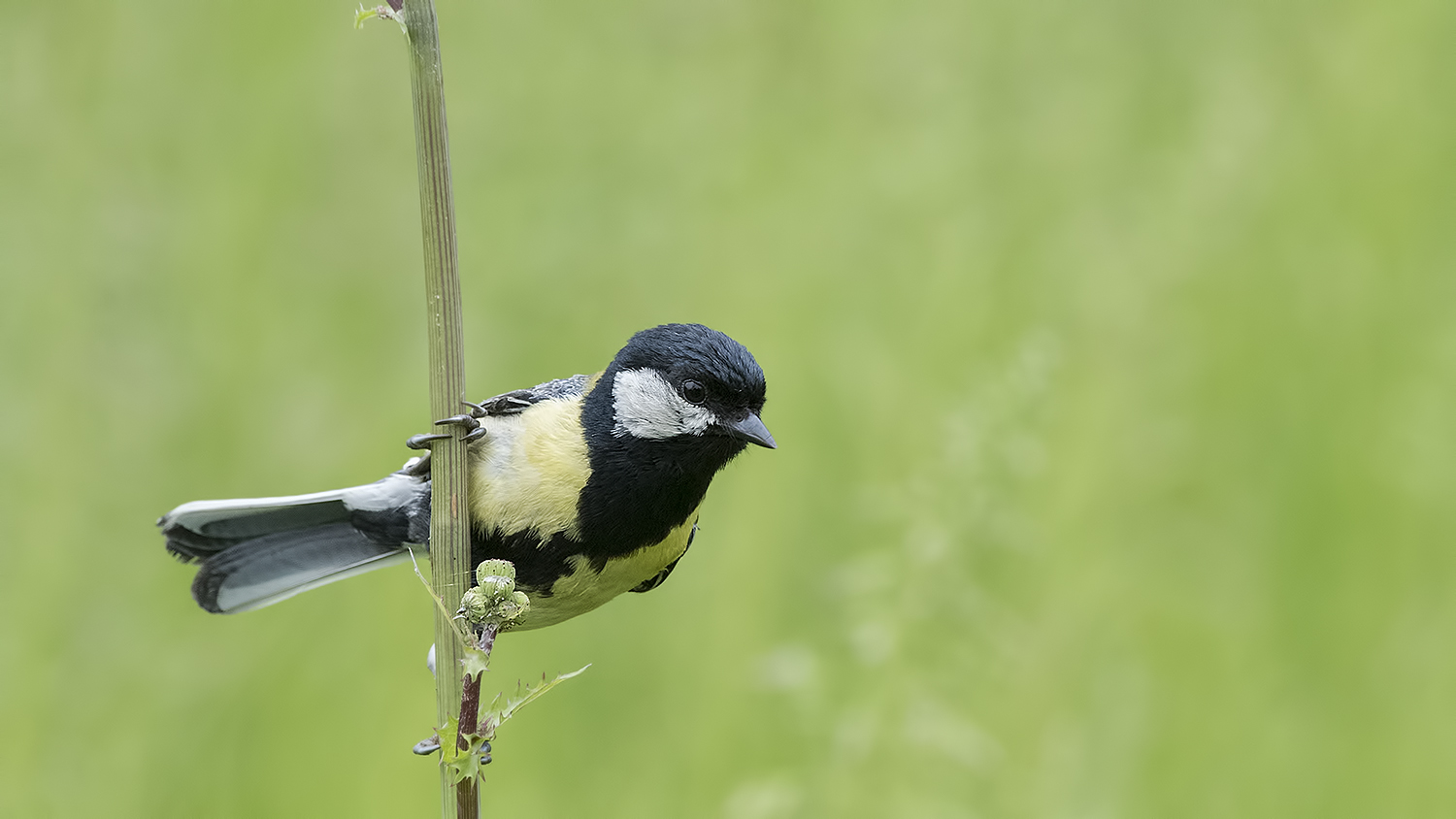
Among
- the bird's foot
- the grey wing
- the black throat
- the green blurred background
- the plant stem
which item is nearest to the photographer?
the plant stem

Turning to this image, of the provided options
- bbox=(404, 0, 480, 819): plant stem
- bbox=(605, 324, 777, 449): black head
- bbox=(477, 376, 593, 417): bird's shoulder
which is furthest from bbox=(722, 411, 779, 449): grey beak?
bbox=(404, 0, 480, 819): plant stem

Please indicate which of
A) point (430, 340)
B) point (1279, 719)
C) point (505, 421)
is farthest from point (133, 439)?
point (1279, 719)

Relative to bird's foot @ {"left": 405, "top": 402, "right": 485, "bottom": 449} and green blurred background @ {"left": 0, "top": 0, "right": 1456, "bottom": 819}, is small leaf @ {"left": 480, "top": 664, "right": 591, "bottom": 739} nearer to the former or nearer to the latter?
bird's foot @ {"left": 405, "top": 402, "right": 485, "bottom": 449}

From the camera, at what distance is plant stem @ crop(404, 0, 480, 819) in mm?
1181

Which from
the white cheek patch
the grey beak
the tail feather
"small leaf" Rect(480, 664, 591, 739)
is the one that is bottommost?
the tail feather

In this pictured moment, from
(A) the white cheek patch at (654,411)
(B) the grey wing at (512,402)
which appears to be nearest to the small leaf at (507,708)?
(A) the white cheek patch at (654,411)

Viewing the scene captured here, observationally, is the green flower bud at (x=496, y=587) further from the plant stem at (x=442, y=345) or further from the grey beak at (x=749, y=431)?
the grey beak at (x=749, y=431)

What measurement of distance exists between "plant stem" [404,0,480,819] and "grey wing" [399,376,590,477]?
2.46 feet

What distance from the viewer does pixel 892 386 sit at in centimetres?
339

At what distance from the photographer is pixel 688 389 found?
77.8 inches

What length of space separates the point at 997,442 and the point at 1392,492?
195 centimetres

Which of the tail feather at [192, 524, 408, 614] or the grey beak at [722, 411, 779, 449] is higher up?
the grey beak at [722, 411, 779, 449]

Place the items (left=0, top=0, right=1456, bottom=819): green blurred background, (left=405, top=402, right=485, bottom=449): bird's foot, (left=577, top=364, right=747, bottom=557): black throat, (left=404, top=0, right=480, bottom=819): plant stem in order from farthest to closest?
(left=0, top=0, right=1456, bottom=819): green blurred background, (left=577, top=364, right=747, bottom=557): black throat, (left=405, top=402, right=485, bottom=449): bird's foot, (left=404, top=0, right=480, bottom=819): plant stem

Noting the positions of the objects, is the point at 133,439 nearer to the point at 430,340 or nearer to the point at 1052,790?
the point at 430,340
